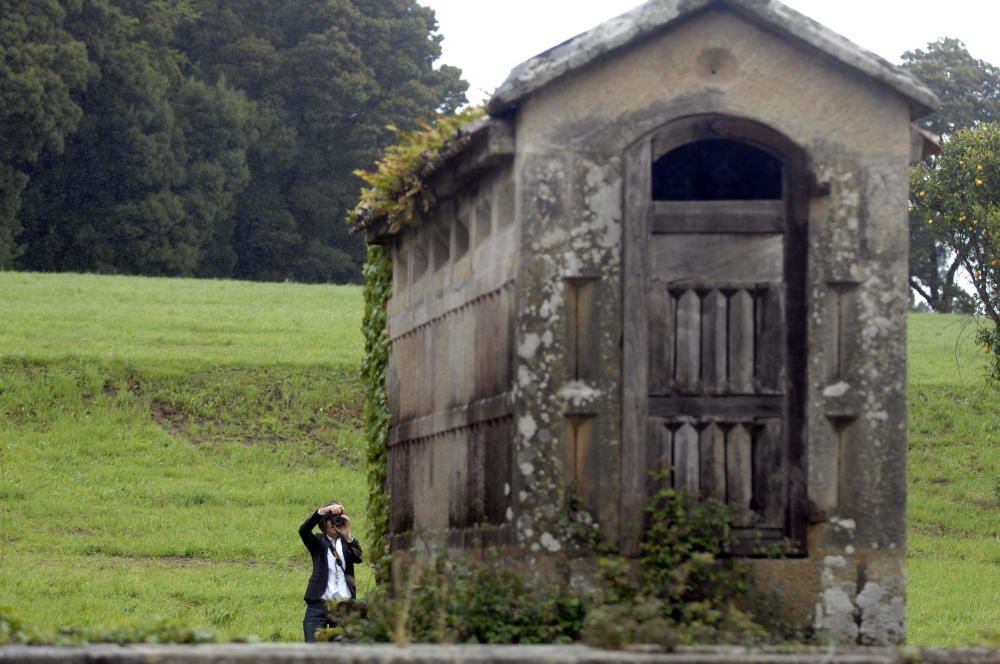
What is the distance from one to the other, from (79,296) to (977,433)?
19.8 metres

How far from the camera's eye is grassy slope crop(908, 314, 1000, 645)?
662 inches

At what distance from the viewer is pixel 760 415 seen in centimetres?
909

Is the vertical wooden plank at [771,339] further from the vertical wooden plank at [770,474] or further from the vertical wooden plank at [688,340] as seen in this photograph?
the vertical wooden plank at [688,340]

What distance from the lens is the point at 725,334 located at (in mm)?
9086

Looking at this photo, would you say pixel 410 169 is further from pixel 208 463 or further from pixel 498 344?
pixel 208 463

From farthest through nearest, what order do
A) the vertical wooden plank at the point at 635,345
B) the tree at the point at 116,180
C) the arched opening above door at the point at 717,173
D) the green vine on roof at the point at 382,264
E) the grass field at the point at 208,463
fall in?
the tree at the point at 116,180
the grass field at the point at 208,463
the green vine on roof at the point at 382,264
the arched opening above door at the point at 717,173
the vertical wooden plank at the point at 635,345

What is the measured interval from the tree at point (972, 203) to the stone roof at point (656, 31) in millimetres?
11931

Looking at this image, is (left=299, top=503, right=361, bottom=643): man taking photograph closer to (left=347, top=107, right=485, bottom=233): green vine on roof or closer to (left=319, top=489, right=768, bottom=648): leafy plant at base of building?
(left=347, top=107, right=485, bottom=233): green vine on roof

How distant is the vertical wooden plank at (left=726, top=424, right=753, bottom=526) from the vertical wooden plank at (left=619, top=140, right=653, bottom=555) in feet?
1.68

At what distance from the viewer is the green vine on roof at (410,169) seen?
1024 cm

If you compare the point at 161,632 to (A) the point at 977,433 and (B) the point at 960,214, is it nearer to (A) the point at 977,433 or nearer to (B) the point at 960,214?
(B) the point at 960,214

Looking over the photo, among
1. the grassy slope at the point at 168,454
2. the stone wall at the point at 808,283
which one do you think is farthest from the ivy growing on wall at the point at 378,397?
the stone wall at the point at 808,283

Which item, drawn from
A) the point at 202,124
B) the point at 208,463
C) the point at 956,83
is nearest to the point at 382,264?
the point at 208,463

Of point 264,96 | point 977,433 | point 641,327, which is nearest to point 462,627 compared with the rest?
point 641,327
